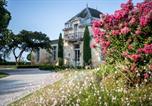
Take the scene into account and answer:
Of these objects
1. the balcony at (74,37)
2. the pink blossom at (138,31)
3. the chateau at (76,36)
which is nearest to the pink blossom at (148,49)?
the pink blossom at (138,31)

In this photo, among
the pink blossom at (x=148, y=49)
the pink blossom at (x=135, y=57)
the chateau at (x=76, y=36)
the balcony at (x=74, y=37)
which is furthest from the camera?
the balcony at (x=74, y=37)

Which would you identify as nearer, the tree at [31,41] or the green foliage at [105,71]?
the green foliage at [105,71]

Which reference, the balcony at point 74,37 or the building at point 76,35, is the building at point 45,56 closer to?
the building at point 76,35

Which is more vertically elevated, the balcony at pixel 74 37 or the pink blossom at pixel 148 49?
the balcony at pixel 74 37

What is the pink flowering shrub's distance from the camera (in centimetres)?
886

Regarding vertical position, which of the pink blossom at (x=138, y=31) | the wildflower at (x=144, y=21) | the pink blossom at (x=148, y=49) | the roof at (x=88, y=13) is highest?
the roof at (x=88, y=13)

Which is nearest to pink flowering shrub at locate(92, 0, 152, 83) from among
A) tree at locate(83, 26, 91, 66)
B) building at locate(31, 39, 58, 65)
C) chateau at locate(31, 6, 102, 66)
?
tree at locate(83, 26, 91, 66)

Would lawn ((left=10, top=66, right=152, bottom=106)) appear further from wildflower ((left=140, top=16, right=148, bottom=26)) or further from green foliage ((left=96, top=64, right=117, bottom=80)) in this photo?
wildflower ((left=140, top=16, right=148, bottom=26))

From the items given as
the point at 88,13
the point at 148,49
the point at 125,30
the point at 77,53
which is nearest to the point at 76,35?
the point at 77,53

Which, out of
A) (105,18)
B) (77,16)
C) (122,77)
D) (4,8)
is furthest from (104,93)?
(77,16)

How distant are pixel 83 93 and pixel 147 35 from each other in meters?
2.79

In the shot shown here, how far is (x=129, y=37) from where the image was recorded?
9.29 metres

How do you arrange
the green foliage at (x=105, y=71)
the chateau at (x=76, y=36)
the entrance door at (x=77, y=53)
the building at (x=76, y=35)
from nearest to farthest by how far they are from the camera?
1. the green foliage at (x=105, y=71)
2. the chateau at (x=76, y=36)
3. the building at (x=76, y=35)
4. the entrance door at (x=77, y=53)

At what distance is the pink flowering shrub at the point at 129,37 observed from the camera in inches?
349
